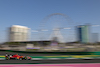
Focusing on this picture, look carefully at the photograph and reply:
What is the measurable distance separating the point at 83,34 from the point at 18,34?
818 cm

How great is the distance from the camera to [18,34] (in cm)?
1102

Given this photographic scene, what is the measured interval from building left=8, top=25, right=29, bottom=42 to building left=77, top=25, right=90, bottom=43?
627 cm

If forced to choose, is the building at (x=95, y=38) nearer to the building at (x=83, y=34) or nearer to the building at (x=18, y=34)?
the building at (x=83, y=34)

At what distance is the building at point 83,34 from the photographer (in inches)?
451

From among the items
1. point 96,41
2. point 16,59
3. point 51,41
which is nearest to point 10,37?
point 16,59

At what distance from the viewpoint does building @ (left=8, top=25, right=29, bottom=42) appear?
36.1ft

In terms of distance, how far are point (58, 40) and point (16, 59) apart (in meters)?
9.52

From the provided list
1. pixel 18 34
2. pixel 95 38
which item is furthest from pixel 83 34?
pixel 18 34

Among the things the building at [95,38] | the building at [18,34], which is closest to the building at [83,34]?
the building at [95,38]

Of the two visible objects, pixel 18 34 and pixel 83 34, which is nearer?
pixel 18 34

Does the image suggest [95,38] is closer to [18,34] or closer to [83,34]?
[83,34]

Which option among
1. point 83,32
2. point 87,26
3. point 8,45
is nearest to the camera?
point 8,45

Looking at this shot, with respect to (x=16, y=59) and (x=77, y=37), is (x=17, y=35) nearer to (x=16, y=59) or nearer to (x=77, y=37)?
(x=16, y=59)

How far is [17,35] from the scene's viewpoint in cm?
1100
